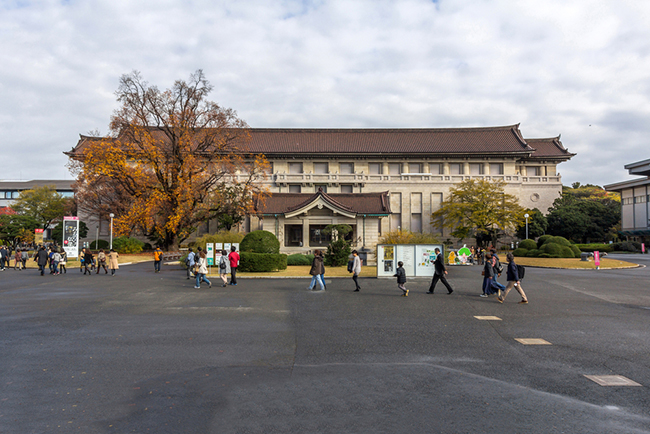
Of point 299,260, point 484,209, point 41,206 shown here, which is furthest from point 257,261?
point 41,206

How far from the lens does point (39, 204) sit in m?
58.8

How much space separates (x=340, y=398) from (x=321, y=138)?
5725 centimetres

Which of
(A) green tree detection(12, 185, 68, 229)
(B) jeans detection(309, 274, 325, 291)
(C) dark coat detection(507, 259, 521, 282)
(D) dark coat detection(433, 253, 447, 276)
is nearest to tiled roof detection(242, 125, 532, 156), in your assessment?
(A) green tree detection(12, 185, 68, 229)

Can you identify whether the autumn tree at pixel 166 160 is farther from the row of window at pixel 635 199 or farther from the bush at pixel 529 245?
the row of window at pixel 635 199

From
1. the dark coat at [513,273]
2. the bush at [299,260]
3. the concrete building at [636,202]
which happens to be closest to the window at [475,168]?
the concrete building at [636,202]

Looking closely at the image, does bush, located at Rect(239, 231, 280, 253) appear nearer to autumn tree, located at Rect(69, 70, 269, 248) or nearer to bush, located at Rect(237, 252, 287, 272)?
bush, located at Rect(237, 252, 287, 272)

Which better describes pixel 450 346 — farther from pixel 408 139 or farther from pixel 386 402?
pixel 408 139

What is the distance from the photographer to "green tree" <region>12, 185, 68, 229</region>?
57688mm

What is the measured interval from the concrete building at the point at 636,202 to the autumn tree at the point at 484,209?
23.8m

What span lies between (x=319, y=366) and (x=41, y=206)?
216 feet

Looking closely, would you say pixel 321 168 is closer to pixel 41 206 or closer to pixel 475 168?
pixel 475 168

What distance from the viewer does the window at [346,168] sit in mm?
59188

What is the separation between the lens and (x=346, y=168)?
5931 cm

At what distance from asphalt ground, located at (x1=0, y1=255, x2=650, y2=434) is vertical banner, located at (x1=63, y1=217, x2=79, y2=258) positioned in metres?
21.6
